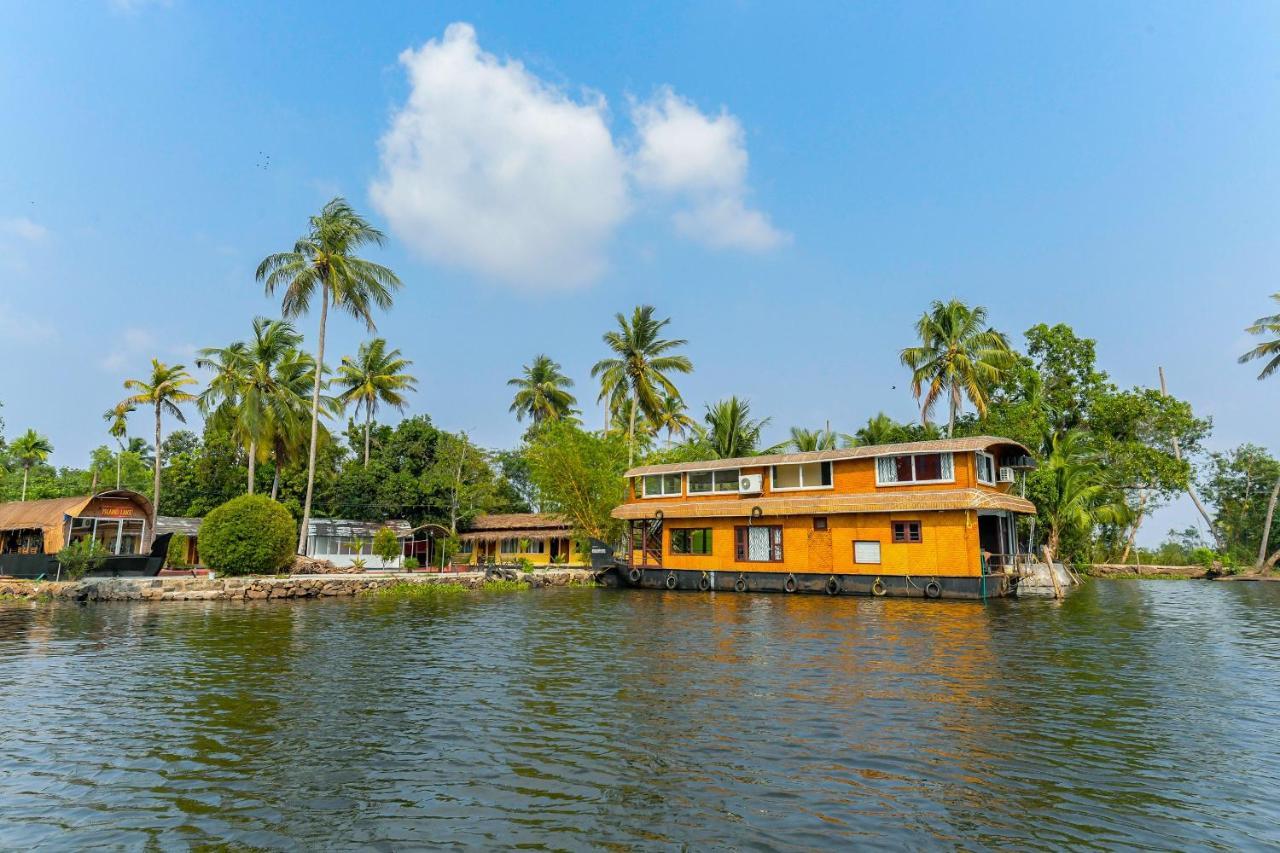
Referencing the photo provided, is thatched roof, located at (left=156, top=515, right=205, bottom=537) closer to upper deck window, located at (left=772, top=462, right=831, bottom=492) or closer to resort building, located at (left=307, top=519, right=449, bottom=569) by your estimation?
resort building, located at (left=307, top=519, right=449, bottom=569)

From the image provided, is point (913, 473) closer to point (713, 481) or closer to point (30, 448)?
point (713, 481)

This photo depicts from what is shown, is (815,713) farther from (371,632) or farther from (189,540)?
(189,540)

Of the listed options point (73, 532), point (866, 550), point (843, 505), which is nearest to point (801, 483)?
point (843, 505)

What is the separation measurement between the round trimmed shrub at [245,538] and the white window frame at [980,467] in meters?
30.7

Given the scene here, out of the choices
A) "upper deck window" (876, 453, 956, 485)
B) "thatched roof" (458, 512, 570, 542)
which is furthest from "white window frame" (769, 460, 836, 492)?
"thatched roof" (458, 512, 570, 542)

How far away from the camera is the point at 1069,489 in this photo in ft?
135

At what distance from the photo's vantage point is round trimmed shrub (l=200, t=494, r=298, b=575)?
3291 cm

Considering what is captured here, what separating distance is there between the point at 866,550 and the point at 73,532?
3820 centimetres

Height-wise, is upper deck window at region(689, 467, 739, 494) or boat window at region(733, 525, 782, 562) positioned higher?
upper deck window at region(689, 467, 739, 494)

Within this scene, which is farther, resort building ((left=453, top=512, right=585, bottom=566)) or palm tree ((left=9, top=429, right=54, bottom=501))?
palm tree ((left=9, top=429, right=54, bottom=501))

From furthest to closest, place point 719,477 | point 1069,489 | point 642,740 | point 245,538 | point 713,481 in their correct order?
point 1069,489 → point 713,481 → point 719,477 → point 245,538 → point 642,740

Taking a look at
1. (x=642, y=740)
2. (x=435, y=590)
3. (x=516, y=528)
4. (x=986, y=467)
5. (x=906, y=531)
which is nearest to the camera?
(x=642, y=740)

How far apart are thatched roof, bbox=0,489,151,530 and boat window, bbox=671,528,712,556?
25.5 m

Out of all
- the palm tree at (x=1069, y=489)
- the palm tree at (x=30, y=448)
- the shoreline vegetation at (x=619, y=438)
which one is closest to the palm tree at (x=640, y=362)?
the shoreline vegetation at (x=619, y=438)
